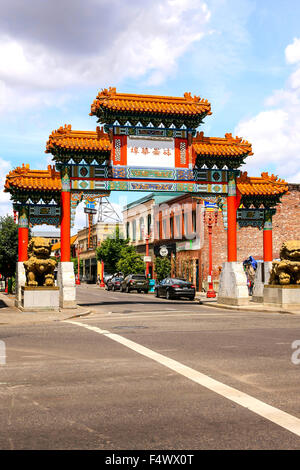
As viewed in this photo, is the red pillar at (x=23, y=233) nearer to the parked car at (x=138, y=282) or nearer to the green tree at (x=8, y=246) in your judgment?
the green tree at (x=8, y=246)

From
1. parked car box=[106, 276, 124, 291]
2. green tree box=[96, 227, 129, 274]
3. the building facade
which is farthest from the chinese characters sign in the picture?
the building facade

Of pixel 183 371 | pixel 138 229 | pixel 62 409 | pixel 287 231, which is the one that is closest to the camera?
pixel 62 409

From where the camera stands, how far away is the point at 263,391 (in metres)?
6.12

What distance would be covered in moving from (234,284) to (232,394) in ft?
55.0

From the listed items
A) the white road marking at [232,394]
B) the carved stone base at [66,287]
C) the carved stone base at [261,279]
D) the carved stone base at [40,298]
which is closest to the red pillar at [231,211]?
the carved stone base at [261,279]

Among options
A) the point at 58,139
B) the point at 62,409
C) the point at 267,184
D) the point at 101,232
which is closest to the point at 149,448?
the point at 62,409

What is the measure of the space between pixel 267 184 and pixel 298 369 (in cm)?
1834

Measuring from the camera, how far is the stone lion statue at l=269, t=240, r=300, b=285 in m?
20.1

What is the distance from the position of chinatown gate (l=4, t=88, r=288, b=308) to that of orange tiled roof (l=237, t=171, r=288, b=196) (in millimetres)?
302

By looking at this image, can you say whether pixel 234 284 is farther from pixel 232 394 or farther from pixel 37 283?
pixel 232 394

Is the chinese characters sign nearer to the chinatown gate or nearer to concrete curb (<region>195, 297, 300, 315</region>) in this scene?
the chinatown gate

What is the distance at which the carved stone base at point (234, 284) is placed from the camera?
876 inches

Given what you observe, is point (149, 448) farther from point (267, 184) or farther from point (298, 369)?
point (267, 184)

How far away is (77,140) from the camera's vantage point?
22.0 metres
